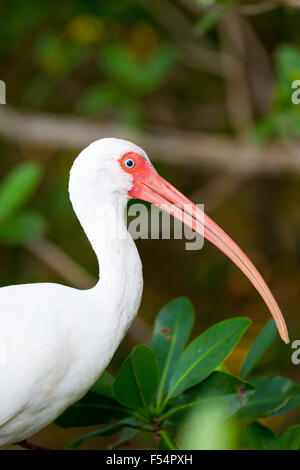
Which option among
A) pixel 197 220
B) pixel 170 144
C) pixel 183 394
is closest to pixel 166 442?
pixel 183 394

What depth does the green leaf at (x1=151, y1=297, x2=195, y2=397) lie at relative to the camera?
249cm

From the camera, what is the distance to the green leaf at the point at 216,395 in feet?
7.16

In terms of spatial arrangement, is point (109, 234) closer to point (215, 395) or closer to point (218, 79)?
point (215, 395)

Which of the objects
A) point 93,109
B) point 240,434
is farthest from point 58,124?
point 240,434

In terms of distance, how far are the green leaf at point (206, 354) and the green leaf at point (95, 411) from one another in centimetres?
19

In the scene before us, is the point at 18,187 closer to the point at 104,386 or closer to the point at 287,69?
the point at 104,386

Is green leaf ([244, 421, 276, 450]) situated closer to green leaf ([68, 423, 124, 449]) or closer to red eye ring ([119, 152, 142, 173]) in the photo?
green leaf ([68, 423, 124, 449])

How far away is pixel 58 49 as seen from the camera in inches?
211

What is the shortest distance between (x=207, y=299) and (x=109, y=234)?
3707 mm

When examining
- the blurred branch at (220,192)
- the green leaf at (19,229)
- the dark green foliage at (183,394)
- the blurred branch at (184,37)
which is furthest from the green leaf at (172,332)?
the blurred branch at (184,37)

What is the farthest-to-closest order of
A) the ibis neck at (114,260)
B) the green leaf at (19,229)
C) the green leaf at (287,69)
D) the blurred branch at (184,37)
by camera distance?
1. the blurred branch at (184,37)
2. the green leaf at (19,229)
3. the green leaf at (287,69)
4. the ibis neck at (114,260)

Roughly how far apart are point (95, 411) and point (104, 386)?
8cm

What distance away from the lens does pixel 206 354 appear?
2.22 metres

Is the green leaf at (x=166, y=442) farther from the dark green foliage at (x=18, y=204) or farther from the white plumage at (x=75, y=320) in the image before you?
the dark green foliage at (x=18, y=204)
